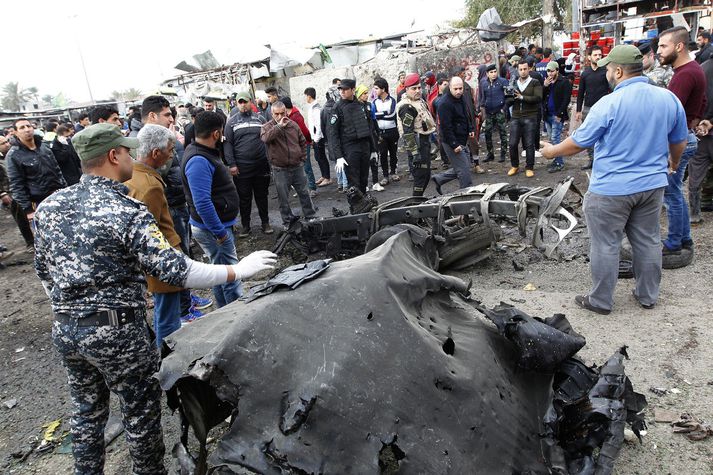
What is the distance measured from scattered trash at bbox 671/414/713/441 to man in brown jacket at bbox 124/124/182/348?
10.6 feet

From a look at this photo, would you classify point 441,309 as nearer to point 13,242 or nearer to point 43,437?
point 43,437

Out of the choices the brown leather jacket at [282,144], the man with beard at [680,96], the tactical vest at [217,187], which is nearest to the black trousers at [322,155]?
the brown leather jacket at [282,144]

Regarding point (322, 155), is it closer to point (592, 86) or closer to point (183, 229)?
point (592, 86)

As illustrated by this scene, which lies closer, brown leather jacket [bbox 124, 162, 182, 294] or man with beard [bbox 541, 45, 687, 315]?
brown leather jacket [bbox 124, 162, 182, 294]

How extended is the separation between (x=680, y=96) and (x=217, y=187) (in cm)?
460

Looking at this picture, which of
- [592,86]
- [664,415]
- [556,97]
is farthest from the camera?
[556,97]

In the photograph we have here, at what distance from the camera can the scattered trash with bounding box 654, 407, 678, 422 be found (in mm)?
2828

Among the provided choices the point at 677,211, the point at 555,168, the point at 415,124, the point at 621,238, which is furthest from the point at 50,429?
the point at 555,168

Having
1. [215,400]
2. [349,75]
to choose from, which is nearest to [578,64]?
[349,75]

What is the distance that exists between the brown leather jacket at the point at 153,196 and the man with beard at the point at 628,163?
306cm

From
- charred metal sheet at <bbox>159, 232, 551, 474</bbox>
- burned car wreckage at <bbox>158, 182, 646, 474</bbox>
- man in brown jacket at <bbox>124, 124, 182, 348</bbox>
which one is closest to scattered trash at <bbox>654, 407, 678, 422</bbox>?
burned car wreckage at <bbox>158, 182, 646, 474</bbox>

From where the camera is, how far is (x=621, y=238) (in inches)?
152

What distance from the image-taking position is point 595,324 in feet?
12.8

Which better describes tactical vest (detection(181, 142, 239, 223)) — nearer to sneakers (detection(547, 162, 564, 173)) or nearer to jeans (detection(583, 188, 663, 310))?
jeans (detection(583, 188, 663, 310))
